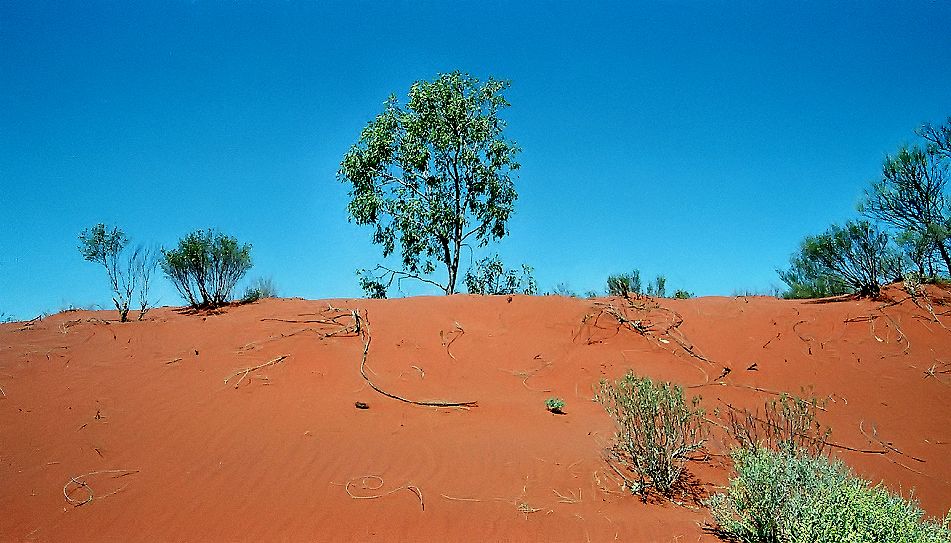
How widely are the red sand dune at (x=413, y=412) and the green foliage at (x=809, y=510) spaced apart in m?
0.46

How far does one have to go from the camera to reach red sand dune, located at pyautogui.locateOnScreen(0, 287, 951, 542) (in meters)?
4.55

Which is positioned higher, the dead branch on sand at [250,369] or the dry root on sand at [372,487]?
the dead branch on sand at [250,369]

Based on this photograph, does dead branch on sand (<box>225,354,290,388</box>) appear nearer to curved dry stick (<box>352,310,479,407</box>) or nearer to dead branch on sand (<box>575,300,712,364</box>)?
curved dry stick (<box>352,310,479,407</box>)

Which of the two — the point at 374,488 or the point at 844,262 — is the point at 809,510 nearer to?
the point at 374,488

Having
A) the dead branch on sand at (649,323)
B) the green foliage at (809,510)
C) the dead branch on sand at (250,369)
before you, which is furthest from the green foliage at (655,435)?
the dead branch on sand at (250,369)

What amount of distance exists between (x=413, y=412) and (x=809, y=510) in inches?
174

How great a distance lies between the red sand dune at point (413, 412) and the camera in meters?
4.55

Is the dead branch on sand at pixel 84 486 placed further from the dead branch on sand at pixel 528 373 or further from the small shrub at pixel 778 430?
the small shrub at pixel 778 430

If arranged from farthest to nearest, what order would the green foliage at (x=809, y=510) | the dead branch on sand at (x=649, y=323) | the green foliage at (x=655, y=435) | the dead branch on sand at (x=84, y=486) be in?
the dead branch on sand at (x=649, y=323)
the green foliage at (x=655, y=435)
the dead branch on sand at (x=84, y=486)
the green foliage at (x=809, y=510)

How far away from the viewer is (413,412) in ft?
22.7

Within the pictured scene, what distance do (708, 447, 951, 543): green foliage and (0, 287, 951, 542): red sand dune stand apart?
456mm

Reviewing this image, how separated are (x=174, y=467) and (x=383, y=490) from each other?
2086mm

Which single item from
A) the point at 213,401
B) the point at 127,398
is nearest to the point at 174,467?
the point at 213,401

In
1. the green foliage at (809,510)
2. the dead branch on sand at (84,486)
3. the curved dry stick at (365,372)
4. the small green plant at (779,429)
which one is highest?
the curved dry stick at (365,372)
